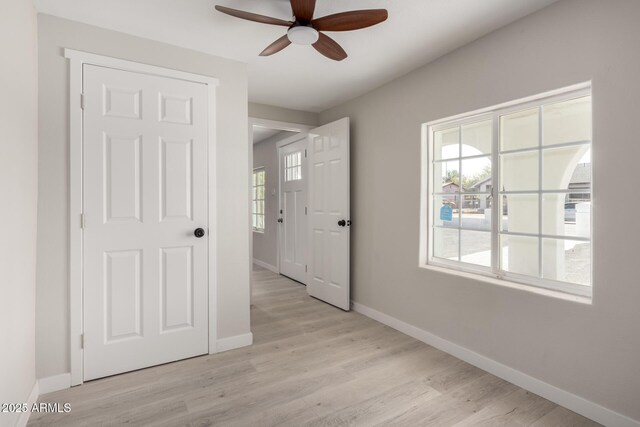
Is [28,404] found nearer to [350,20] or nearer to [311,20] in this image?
[311,20]

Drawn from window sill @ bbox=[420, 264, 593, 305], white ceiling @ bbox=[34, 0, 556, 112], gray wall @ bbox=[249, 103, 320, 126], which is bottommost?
window sill @ bbox=[420, 264, 593, 305]

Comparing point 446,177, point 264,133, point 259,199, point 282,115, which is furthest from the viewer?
point 259,199

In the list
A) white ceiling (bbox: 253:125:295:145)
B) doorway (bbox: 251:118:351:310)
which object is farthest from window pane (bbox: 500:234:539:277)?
white ceiling (bbox: 253:125:295:145)

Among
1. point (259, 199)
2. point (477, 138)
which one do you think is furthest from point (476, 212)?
point (259, 199)

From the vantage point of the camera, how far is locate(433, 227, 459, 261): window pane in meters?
2.72

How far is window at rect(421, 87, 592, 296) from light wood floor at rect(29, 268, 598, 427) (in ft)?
2.52

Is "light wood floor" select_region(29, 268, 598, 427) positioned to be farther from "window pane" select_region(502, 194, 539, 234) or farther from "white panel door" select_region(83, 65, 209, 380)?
"window pane" select_region(502, 194, 539, 234)

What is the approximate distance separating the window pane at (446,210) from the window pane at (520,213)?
40 centimetres

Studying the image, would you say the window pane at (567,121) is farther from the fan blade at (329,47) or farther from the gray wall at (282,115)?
the gray wall at (282,115)

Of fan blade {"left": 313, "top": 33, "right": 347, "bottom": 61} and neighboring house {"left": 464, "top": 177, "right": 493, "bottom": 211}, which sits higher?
fan blade {"left": 313, "top": 33, "right": 347, "bottom": 61}

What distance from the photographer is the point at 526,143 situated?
2.21 m

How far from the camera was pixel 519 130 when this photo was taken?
7.40ft

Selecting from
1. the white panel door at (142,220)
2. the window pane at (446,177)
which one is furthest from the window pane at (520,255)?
the white panel door at (142,220)

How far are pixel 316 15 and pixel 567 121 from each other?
1736 mm
